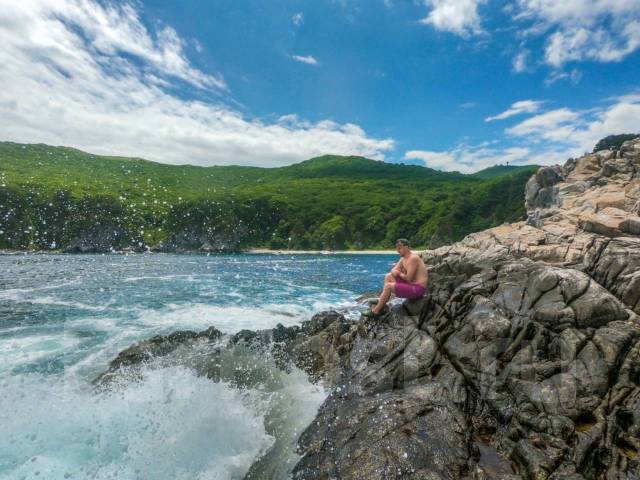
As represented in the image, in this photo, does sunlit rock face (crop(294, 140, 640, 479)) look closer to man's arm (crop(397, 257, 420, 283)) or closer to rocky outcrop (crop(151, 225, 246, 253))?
man's arm (crop(397, 257, 420, 283))

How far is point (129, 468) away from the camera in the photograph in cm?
915

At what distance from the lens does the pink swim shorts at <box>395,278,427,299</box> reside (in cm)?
1455

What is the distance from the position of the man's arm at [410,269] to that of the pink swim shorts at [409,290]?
22 centimetres

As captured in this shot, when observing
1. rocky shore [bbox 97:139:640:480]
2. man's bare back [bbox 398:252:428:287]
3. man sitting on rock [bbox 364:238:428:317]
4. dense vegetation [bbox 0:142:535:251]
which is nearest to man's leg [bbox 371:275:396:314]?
man sitting on rock [bbox 364:238:428:317]

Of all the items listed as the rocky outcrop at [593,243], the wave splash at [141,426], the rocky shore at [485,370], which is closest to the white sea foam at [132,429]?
the wave splash at [141,426]

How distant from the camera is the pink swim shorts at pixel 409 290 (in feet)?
47.7

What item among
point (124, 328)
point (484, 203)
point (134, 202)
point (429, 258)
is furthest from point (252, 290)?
point (134, 202)

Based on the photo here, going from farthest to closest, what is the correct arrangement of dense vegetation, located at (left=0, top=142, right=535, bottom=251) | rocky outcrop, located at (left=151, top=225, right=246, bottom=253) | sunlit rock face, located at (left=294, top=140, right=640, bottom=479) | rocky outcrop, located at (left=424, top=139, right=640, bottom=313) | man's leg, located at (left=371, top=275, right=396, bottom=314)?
1. rocky outcrop, located at (left=151, top=225, right=246, bottom=253)
2. dense vegetation, located at (left=0, top=142, right=535, bottom=251)
3. man's leg, located at (left=371, top=275, right=396, bottom=314)
4. rocky outcrop, located at (left=424, top=139, right=640, bottom=313)
5. sunlit rock face, located at (left=294, top=140, right=640, bottom=479)

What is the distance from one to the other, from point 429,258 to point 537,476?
21617 millimetres

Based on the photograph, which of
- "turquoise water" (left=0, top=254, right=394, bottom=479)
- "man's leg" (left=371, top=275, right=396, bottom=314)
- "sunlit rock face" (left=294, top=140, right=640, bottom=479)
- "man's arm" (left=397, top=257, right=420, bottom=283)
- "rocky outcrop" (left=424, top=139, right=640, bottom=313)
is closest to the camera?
"sunlit rock face" (left=294, top=140, right=640, bottom=479)

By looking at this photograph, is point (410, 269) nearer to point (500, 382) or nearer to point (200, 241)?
point (500, 382)

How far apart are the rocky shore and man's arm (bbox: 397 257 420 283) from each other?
3.83 feet

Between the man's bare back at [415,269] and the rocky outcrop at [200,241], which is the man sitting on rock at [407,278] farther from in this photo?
the rocky outcrop at [200,241]

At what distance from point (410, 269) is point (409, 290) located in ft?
2.93
